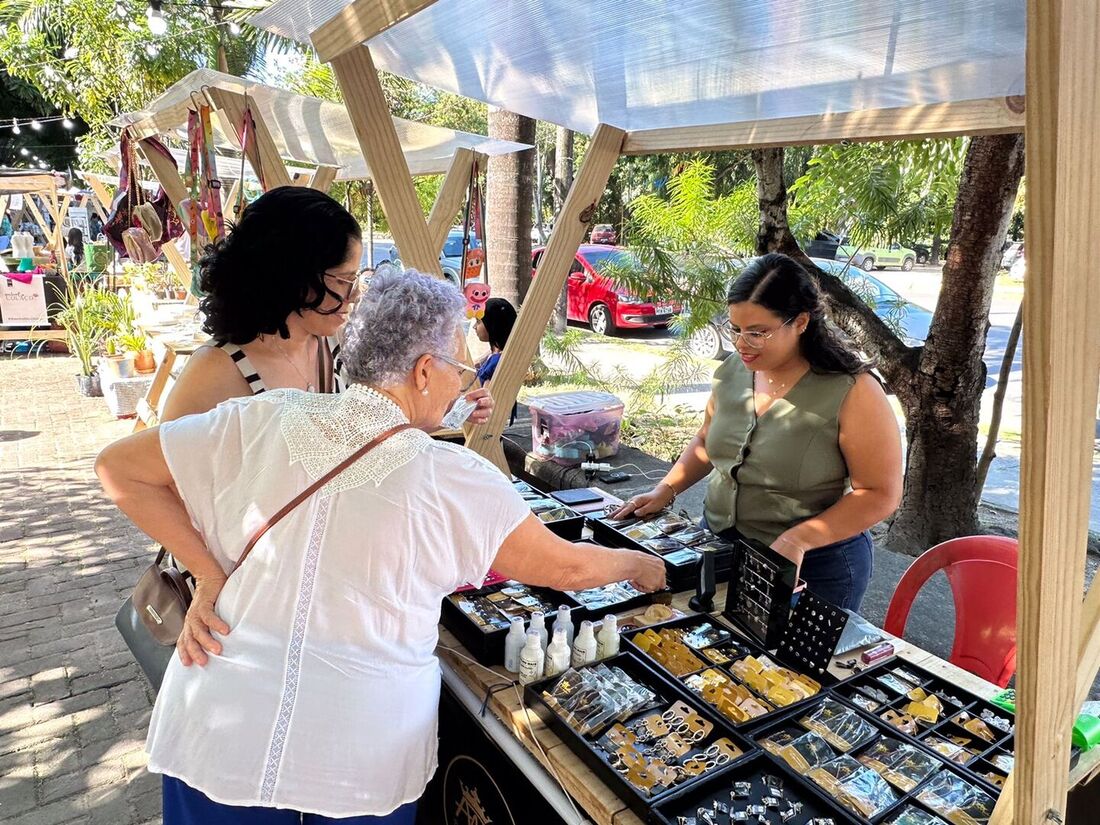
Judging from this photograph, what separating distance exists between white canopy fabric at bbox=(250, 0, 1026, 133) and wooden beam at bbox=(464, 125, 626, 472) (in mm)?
184

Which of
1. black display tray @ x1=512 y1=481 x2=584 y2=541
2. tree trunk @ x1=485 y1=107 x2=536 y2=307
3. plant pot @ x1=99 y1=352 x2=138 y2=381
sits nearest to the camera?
black display tray @ x1=512 y1=481 x2=584 y2=541

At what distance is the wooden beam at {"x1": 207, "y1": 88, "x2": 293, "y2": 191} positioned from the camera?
2.86 meters

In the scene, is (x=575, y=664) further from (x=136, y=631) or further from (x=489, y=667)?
(x=136, y=631)

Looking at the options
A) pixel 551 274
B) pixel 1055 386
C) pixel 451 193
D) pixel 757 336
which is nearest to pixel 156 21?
pixel 451 193

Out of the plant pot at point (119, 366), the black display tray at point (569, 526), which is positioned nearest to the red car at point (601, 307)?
the plant pot at point (119, 366)

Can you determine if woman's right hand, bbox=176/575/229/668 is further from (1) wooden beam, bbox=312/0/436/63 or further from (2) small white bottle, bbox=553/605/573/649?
(1) wooden beam, bbox=312/0/436/63

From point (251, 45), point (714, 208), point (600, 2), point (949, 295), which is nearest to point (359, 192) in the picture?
point (251, 45)

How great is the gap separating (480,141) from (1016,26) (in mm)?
2908

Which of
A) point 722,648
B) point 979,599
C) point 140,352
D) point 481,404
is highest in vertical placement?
point 140,352

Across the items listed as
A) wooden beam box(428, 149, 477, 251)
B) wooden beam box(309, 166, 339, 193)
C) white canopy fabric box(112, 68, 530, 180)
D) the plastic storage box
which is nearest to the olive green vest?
wooden beam box(428, 149, 477, 251)

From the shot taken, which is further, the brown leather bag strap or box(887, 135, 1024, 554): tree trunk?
box(887, 135, 1024, 554): tree trunk

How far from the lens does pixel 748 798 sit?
130 cm

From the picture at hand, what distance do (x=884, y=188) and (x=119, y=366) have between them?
6.76 meters

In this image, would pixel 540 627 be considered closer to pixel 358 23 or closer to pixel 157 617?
pixel 157 617
